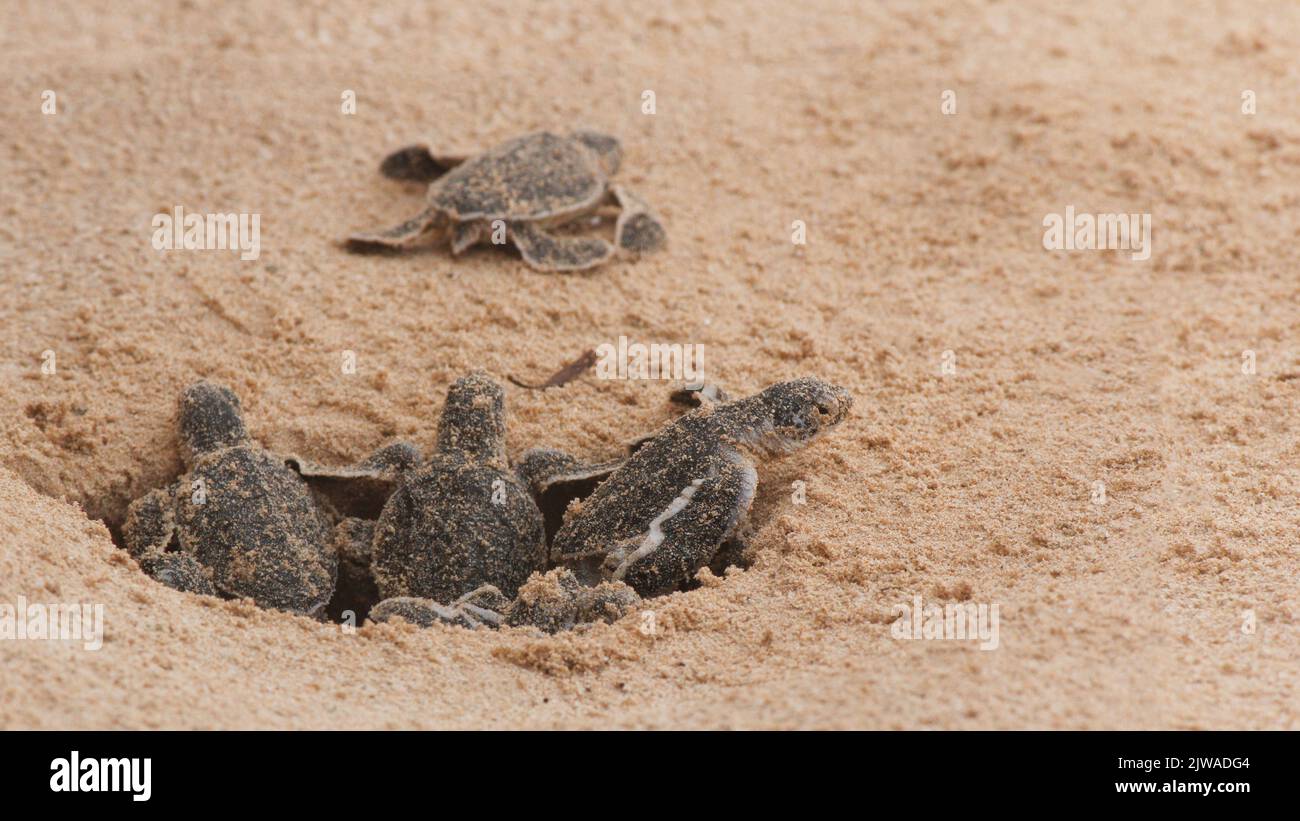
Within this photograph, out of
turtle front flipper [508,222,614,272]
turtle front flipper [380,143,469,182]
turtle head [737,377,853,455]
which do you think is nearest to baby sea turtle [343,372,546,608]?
turtle head [737,377,853,455]

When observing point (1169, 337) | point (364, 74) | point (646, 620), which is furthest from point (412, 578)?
point (364, 74)

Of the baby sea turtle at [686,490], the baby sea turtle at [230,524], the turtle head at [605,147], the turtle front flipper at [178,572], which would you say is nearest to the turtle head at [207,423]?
the baby sea turtle at [230,524]

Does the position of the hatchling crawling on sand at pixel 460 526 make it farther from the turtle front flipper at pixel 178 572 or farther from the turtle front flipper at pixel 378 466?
the turtle front flipper at pixel 178 572

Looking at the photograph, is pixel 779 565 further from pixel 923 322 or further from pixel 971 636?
pixel 923 322

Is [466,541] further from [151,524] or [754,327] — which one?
[754,327]

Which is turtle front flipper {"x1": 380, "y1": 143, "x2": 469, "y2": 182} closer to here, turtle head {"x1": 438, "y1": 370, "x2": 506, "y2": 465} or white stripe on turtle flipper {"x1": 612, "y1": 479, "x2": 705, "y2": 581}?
turtle head {"x1": 438, "y1": 370, "x2": 506, "y2": 465}

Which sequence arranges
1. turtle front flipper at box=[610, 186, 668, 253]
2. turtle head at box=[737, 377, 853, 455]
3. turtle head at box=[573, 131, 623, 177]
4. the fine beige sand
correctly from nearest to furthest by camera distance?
the fine beige sand → turtle head at box=[737, 377, 853, 455] → turtle front flipper at box=[610, 186, 668, 253] → turtle head at box=[573, 131, 623, 177]
